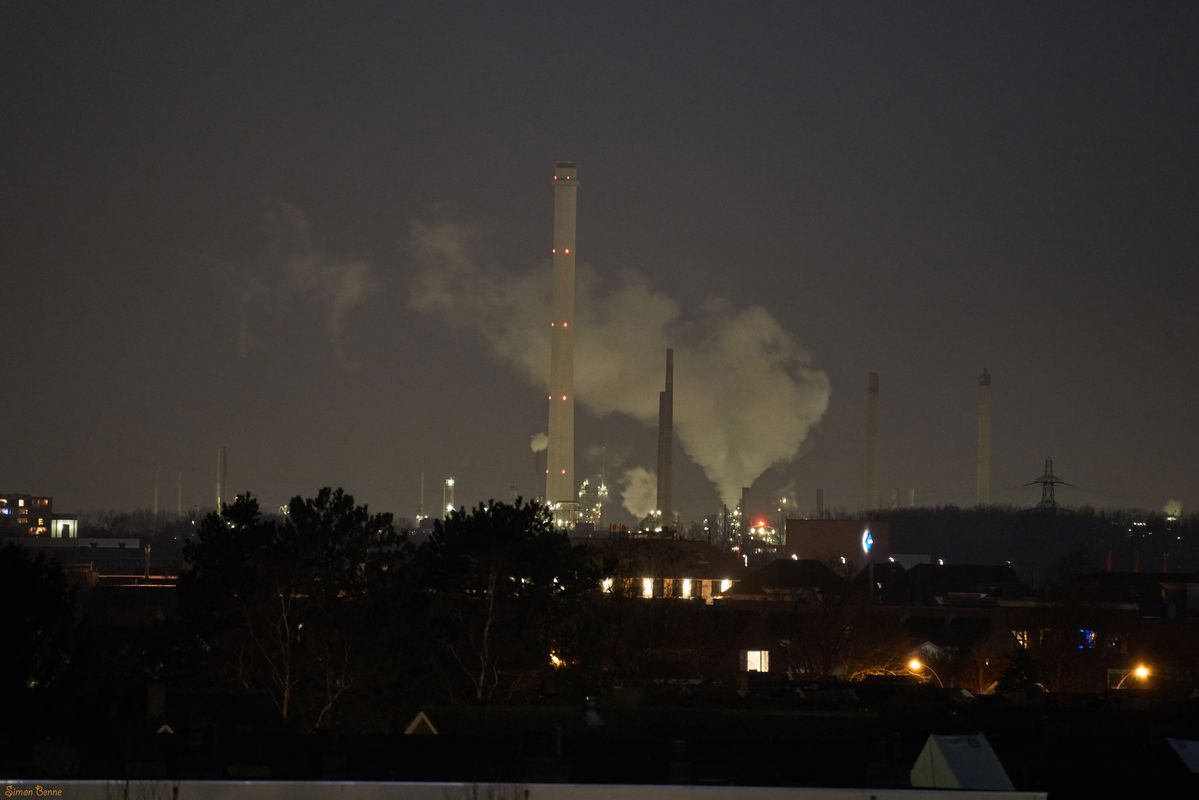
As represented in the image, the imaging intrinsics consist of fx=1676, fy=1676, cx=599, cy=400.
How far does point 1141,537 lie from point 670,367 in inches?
1170

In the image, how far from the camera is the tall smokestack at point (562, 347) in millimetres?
66812

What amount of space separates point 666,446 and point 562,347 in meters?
10.4

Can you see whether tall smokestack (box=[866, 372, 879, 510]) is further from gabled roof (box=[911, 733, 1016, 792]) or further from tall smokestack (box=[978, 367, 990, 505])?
gabled roof (box=[911, 733, 1016, 792])

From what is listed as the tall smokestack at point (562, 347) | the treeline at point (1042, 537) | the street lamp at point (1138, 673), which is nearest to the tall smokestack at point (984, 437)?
the treeline at point (1042, 537)

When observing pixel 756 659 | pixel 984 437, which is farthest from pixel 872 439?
pixel 756 659

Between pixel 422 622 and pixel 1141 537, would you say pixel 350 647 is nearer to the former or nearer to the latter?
pixel 422 622

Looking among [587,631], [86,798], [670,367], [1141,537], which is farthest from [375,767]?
[1141,537]

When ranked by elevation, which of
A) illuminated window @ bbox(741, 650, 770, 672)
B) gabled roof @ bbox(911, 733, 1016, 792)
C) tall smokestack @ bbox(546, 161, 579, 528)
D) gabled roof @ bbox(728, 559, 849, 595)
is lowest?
illuminated window @ bbox(741, 650, 770, 672)

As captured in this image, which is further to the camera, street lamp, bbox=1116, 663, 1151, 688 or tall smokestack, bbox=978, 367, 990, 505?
tall smokestack, bbox=978, 367, 990, 505

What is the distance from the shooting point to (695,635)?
36.2 meters

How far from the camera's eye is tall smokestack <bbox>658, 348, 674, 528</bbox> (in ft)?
243

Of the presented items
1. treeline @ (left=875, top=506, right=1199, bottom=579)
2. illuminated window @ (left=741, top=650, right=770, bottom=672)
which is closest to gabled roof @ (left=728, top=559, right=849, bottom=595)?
illuminated window @ (left=741, top=650, right=770, bottom=672)

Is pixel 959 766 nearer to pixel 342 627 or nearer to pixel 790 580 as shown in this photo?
pixel 342 627

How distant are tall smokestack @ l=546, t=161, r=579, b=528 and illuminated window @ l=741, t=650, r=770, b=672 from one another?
95.9ft
